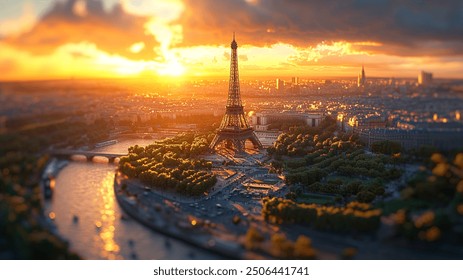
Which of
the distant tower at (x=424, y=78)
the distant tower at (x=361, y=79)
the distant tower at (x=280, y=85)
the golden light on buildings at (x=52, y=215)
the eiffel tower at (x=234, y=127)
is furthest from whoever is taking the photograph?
the eiffel tower at (x=234, y=127)

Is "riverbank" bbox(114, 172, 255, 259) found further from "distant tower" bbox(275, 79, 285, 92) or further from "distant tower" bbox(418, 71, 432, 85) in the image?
"distant tower" bbox(275, 79, 285, 92)

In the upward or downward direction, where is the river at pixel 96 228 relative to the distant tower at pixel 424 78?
downward

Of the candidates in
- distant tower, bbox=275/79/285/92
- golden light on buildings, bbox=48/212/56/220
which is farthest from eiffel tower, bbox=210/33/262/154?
golden light on buildings, bbox=48/212/56/220

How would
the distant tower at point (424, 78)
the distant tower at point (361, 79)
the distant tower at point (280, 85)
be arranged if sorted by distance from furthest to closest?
the distant tower at point (280, 85), the distant tower at point (361, 79), the distant tower at point (424, 78)

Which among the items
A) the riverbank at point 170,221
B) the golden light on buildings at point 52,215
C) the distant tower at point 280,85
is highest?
the distant tower at point 280,85

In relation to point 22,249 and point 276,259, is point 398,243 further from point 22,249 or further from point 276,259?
point 22,249

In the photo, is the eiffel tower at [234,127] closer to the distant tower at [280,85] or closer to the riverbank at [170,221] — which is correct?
the distant tower at [280,85]

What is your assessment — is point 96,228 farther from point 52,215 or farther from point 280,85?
point 280,85

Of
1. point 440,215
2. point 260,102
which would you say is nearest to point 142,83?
point 440,215

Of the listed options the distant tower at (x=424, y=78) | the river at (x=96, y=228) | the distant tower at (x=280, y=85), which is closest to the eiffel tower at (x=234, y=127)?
the distant tower at (x=280, y=85)
